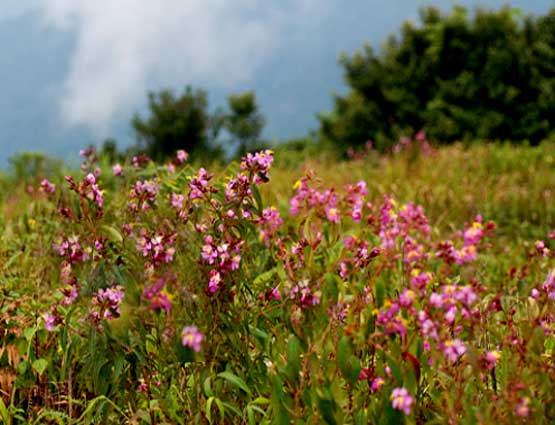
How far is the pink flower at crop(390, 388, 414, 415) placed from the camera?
2043mm

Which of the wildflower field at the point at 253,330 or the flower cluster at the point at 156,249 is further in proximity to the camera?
the flower cluster at the point at 156,249

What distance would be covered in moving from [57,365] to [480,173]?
7.29 meters

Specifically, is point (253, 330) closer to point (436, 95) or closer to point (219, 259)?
point (219, 259)

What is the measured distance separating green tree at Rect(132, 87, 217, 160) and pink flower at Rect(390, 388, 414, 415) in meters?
17.0

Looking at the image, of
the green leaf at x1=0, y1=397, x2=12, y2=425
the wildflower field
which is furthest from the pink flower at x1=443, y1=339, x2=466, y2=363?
the green leaf at x1=0, y1=397, x2=12, y2=425

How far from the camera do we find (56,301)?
13.2 feet

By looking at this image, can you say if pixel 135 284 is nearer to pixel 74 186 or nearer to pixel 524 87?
pixel 74 186

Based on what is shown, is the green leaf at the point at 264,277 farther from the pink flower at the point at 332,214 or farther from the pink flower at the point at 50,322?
the pink flower at the point at 50,322

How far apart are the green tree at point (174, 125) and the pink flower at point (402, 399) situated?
17.0 metres

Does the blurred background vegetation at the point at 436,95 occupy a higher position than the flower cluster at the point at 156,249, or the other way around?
the blurred background vegetation at the point at 436,95

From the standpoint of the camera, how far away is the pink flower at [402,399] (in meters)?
2.04

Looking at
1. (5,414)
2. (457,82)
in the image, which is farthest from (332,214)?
(457,82)

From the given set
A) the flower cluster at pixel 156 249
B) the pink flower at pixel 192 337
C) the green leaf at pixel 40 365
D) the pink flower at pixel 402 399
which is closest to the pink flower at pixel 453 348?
the pink flower at pixel 402 399

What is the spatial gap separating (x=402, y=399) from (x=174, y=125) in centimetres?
1731
